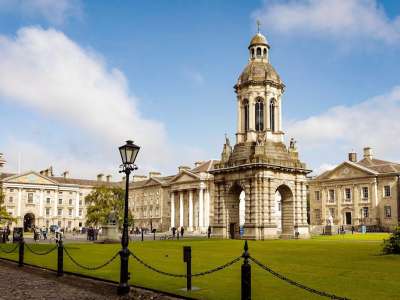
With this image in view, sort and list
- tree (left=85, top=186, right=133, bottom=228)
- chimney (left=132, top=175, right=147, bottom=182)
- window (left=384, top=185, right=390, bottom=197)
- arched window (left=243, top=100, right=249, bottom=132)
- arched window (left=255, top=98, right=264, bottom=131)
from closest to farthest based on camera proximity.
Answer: arched window (left=255, top=98, right=264, bottom=131), arched window (left=243, top=100, right=249, bottom=132), tree (left=85, top=186, right=133, bottom=228), window (left=384, top=185, right=390, bottom=197), chimney (left=132, top=175, right=147, bottom=182)

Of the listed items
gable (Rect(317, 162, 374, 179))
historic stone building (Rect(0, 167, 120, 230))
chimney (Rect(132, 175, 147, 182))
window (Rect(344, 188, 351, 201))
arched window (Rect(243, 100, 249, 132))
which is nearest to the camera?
arched window (Rect(243, 100, 249, 132))

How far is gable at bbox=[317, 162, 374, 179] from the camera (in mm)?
85262

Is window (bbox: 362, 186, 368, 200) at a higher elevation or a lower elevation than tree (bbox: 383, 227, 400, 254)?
higher

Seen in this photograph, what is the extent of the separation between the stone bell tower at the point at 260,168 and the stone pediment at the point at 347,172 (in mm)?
39197

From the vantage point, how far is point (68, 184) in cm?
12031

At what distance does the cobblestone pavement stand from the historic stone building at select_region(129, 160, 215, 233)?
65.6 metres

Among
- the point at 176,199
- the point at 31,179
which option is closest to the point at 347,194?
the point at 176,199

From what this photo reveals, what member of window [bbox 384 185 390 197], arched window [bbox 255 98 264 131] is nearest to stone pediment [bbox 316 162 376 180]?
window [bbox 384 185 390 197]

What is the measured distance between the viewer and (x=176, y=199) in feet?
338

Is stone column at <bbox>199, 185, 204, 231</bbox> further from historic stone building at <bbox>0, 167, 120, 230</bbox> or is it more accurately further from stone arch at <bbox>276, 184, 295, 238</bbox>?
stone arch at <bbox>276, 184, 295, 238</bbox>

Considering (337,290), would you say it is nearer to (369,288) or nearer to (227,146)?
(369,288)

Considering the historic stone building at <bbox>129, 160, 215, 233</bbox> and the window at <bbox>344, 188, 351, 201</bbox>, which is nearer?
the window at <bbox>344, 188, 351, 201</bbox>

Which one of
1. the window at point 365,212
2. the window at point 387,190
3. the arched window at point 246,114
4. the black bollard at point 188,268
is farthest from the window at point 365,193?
the black bollard at point 188,268

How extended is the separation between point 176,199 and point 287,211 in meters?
57.0
